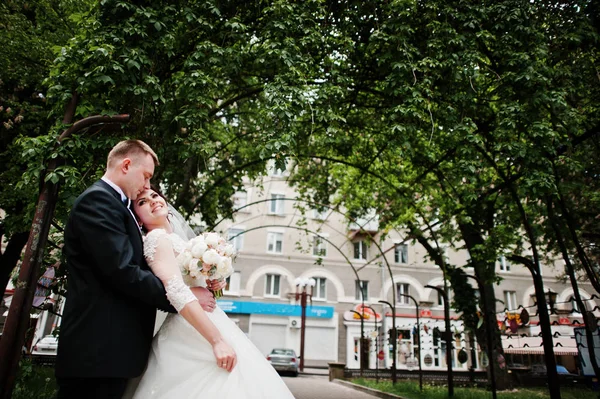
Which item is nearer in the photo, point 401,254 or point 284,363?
point 284,363

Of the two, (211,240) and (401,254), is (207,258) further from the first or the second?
(401,254)

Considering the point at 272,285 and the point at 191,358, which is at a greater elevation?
the point at 272,285

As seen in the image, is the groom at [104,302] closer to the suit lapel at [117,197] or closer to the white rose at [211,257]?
the suit lapel at [117,197]

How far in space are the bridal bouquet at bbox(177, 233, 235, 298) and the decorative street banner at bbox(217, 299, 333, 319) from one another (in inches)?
1106

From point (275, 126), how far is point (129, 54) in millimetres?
2165

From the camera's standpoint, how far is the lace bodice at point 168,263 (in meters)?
2.15

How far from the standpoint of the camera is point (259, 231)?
31.6 m

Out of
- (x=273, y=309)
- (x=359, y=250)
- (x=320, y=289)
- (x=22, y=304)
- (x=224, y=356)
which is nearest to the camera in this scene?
(x=224, y=356)

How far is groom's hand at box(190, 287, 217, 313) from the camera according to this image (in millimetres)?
2395

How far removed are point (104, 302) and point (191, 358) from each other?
564 mm

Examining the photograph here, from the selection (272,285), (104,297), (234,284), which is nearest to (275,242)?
(272,285)

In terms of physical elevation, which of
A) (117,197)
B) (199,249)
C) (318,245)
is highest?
(318,245)

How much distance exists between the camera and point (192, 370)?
86.7 inches

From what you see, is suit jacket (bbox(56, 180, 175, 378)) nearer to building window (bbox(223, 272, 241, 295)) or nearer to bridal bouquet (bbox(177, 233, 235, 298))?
bridal bouquet (bbox(177, 233, 235, 298))
